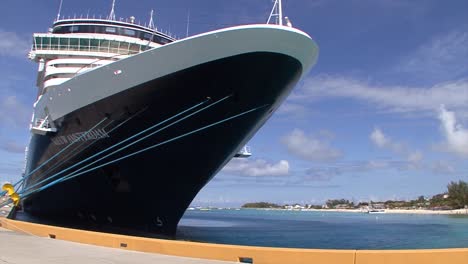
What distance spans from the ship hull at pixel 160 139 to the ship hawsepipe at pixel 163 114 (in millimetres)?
37

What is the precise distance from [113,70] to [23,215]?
1401 centimetres

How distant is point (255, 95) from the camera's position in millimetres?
15766

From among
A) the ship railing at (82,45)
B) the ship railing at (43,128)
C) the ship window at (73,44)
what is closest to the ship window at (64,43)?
the ship railing at (82,45)

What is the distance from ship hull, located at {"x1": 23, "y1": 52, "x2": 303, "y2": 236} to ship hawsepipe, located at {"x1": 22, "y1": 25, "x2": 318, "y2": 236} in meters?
0.04

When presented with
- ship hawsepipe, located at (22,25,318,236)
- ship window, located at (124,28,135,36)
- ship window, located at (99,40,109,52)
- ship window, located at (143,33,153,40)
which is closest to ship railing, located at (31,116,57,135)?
ship hawsepipe, located at (22,25,318,236)

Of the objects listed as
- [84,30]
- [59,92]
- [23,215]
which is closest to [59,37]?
[84,30]

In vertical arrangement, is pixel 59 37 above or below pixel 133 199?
above

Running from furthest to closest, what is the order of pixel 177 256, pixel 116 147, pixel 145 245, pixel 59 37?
pixel 59 37 → pixel 116 147 → pixel 145 245 → pixel 177 256

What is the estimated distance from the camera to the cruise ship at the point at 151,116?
571 inches

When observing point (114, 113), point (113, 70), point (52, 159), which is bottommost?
point (52, 159)

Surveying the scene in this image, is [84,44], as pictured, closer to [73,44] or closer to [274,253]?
[73,44]

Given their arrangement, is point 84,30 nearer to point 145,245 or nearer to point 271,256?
point 145,245

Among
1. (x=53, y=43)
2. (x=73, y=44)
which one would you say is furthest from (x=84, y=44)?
(x=53, y=43)

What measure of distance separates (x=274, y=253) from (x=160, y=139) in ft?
29.7
